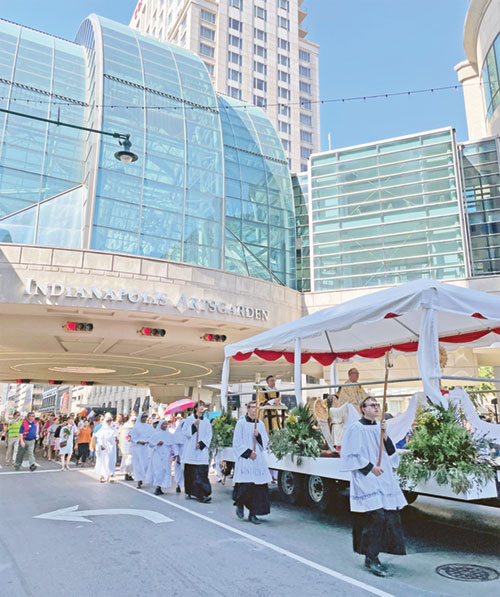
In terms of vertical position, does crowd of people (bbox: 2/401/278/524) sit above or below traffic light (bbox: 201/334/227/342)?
below

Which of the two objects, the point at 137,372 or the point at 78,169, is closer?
the point at 78,169

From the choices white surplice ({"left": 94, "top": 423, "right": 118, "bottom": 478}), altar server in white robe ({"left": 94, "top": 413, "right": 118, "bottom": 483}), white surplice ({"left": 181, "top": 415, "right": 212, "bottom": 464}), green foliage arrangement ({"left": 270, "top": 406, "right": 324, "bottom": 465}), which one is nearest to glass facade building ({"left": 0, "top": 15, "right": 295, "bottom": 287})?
altar server in white robe ({"left": 94, "top": 413, "right": 118, "bottom": 483})

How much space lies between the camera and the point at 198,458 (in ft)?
35.1

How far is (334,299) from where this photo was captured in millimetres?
26672

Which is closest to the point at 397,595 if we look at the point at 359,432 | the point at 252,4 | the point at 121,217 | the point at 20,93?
the point at 359,432

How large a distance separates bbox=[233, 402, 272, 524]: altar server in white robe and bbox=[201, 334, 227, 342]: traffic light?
1328cm

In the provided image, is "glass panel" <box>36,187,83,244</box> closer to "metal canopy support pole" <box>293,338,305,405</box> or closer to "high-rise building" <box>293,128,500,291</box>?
"metal canopy support pole" <box>293,338,305,405</box>

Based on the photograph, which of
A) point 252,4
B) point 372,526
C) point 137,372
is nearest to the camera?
point 372,526

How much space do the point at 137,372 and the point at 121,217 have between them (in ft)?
51.8

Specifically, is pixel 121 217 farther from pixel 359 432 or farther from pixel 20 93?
pixel 359 432

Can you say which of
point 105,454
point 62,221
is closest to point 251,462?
point 105,454

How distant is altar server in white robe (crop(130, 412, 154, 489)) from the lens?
12.8 metres

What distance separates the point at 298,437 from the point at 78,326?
13100 mm

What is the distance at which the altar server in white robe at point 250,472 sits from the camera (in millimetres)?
8352
